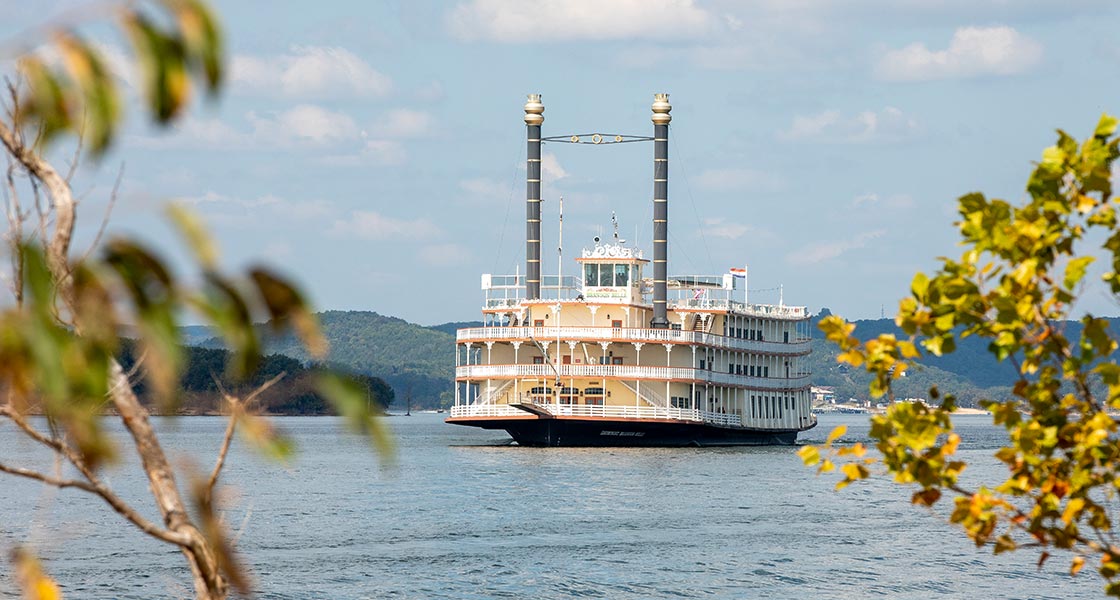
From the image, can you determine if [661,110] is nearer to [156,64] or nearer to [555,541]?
[555,541]

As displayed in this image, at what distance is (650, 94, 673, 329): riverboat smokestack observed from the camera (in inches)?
2623

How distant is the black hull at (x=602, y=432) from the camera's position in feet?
208

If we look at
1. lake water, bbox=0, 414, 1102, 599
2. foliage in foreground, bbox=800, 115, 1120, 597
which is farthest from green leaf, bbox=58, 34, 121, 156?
lake water, bbox=0, 414, 1102, 599

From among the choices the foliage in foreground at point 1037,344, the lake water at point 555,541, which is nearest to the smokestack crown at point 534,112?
the lake water at point 555,541

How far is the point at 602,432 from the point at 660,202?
11.7 m

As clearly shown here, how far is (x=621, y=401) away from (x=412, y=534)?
1238 inches

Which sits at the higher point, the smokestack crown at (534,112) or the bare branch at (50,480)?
the smokestack crown at (534,112)

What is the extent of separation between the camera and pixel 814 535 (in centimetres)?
3594

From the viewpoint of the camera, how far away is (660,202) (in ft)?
Result: 230

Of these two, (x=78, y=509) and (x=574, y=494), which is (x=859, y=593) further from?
(x=78, y=509)

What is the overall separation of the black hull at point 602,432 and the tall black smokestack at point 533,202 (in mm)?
7777

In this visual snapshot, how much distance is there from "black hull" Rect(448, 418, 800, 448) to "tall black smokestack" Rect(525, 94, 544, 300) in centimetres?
778

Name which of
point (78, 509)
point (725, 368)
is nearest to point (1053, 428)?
point (78, 509)

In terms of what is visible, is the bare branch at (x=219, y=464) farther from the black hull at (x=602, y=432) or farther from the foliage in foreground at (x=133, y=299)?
the black hull at (x=602, y=432)
